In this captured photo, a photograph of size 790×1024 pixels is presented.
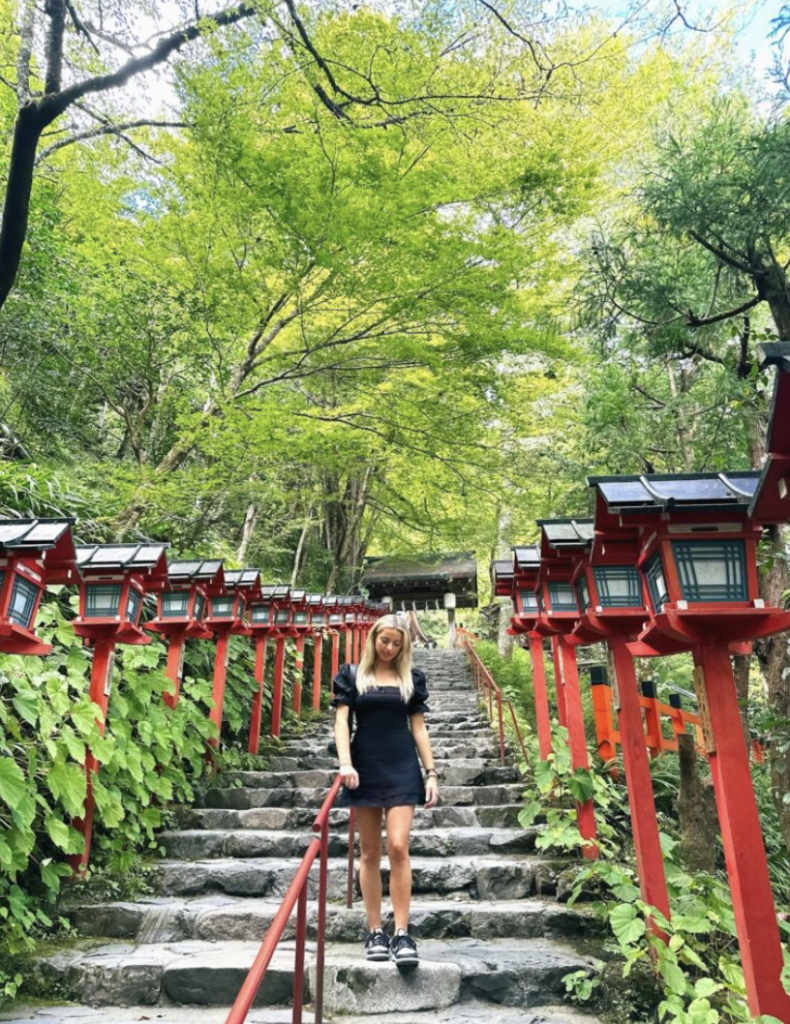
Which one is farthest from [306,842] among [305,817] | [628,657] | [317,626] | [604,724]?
[317,626]

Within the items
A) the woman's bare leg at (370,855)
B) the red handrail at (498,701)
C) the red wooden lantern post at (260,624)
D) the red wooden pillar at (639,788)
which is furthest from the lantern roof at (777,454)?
the red wooden lantern post at (260,624)

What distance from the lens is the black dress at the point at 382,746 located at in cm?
344

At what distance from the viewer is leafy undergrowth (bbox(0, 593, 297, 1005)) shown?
364 centimetres

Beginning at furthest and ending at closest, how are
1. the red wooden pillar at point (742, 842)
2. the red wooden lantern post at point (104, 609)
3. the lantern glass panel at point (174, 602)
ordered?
the lantern glass panel at point (174, 602) → the red wooden lantern post at point (104, 609) → the red wooden pillar at point (742, 842)

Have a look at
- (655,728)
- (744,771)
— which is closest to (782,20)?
(744,771)

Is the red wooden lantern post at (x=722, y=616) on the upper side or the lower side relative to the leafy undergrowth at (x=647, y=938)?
upper

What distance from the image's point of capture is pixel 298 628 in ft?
32.2

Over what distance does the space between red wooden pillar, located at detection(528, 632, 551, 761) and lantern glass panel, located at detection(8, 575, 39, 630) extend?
433cm

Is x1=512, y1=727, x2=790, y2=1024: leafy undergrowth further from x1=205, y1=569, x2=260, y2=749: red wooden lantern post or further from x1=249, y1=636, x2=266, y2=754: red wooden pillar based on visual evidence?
x1=249, y1=636, x2=266, y2=754: red wooden pillar

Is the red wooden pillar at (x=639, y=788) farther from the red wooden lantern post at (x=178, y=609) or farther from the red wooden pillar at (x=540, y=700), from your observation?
the red wooden lantern post at (x=178, y=609)

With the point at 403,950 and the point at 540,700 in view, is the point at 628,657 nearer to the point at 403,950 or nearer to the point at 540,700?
the point at 403,950

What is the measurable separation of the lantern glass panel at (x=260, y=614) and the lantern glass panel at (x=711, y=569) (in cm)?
651

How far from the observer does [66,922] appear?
409 cm

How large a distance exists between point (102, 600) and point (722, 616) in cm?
403
